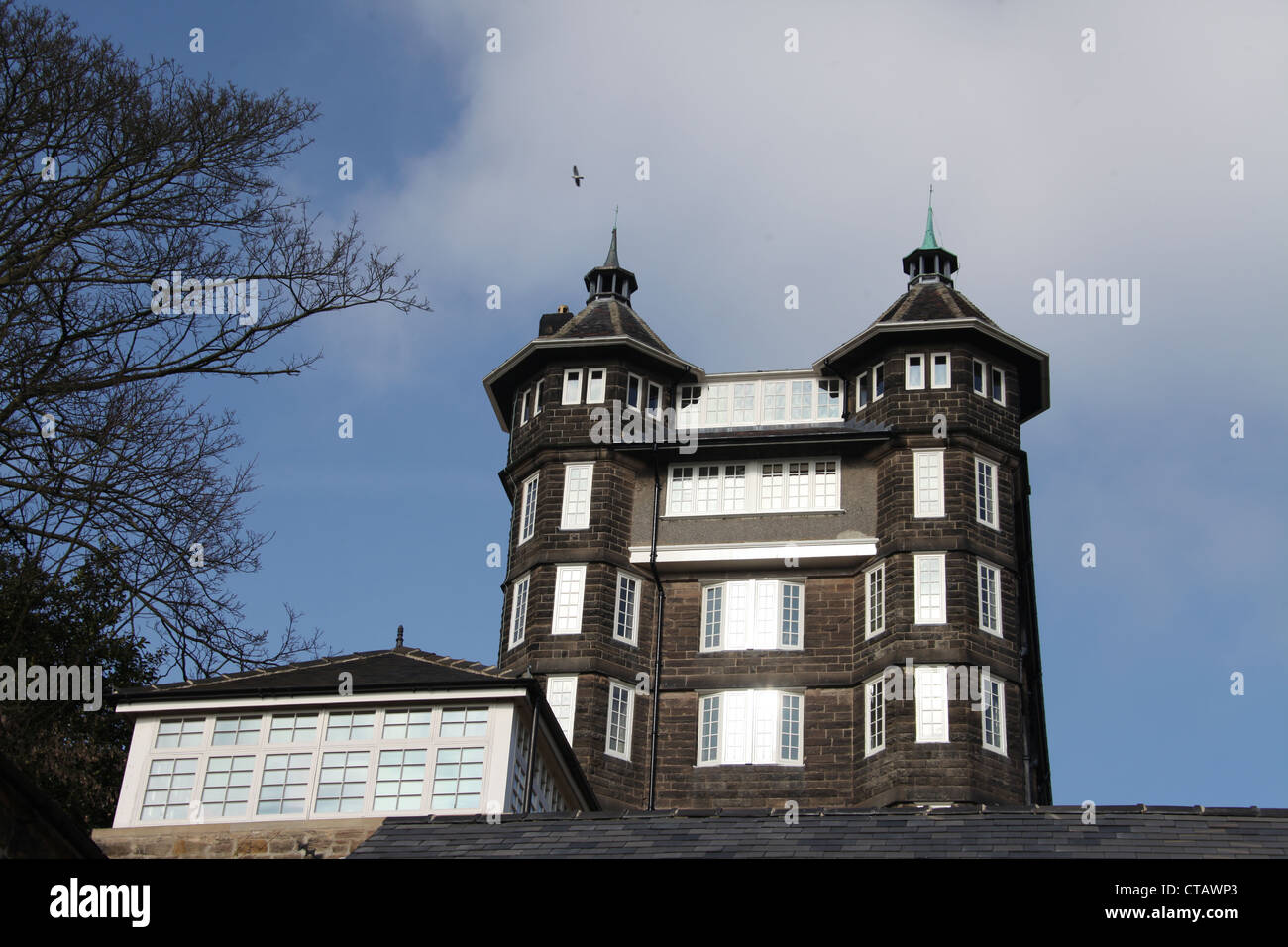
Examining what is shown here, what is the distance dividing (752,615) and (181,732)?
20934 millimetres

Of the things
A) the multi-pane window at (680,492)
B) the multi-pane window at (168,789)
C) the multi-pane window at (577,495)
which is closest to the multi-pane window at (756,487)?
the multi-pane window at (680,492)

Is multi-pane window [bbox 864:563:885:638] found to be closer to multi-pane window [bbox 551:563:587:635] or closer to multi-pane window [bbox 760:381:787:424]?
multi-pane window [bbox 760:381:787:424]

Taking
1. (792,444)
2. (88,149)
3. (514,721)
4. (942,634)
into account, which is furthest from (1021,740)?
(88,149)

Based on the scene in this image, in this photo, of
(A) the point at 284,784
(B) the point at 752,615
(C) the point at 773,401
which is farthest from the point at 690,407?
(A) the point at 284,784

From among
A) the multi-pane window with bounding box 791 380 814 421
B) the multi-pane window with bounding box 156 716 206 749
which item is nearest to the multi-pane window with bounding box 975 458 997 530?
the multi-pane window with bounding box 791 380 814 421

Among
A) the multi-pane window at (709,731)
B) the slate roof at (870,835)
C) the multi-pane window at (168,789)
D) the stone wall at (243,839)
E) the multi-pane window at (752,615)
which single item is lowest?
the slate roof at (870,835)

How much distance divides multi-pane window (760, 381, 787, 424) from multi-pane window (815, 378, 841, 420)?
1025mm

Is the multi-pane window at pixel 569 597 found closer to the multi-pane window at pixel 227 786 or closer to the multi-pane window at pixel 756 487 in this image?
the multi-pane window at pixel 756 487

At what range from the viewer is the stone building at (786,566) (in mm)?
43031

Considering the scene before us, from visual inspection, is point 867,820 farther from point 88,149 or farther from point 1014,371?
point 1014,371

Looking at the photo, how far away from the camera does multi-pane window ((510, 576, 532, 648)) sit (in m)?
46.2

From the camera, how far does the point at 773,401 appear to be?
49719 millimetres

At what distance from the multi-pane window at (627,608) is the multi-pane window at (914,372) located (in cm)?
929
